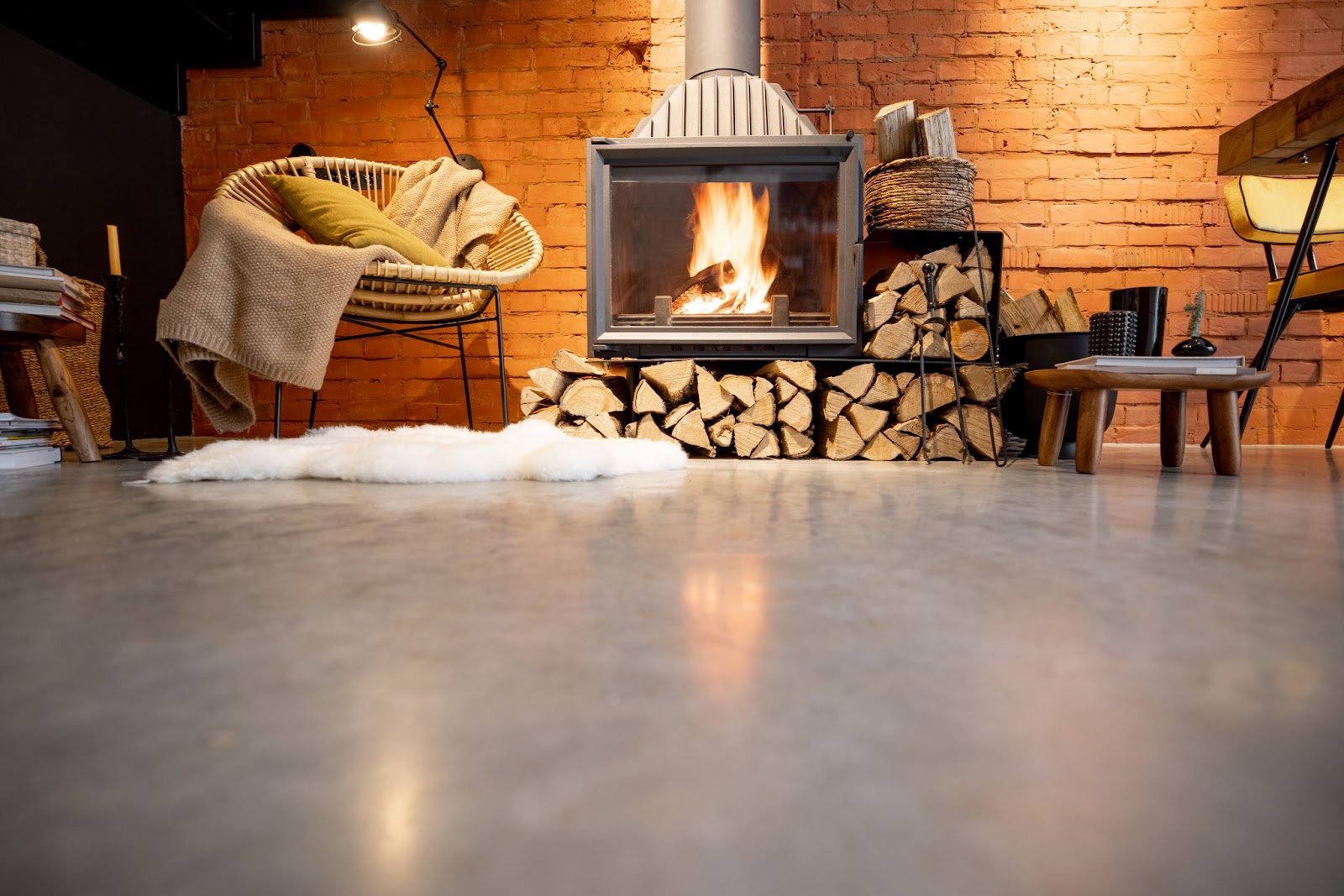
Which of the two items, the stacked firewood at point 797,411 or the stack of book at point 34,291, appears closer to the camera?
the stack of book at point 34,291

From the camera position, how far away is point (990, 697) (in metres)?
0.41

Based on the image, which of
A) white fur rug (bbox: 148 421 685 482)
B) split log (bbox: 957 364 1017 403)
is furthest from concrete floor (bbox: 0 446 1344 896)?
split log (bbox: 957 364 1017 403)

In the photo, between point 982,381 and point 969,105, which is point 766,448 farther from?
point 969,105

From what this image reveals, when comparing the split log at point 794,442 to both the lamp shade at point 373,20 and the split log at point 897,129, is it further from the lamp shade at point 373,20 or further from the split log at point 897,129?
the lamp shade at point 373,20

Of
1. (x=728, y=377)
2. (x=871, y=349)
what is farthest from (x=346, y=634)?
(x=871, y=349)

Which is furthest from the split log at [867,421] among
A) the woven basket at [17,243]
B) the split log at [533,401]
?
the woven basket at [17,243]

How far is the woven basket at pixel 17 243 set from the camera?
1.95 meters

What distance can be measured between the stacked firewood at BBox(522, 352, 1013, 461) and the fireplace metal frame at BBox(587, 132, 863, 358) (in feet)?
0.25

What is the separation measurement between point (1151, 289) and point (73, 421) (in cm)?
278

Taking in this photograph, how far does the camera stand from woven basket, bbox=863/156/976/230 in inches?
83.2

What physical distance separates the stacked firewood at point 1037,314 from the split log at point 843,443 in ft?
2.20

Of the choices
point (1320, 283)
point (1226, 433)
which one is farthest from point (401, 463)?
point (1320, 283)

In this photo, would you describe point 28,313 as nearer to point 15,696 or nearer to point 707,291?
point 707,291

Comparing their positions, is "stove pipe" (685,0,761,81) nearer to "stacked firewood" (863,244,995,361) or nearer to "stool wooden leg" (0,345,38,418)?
"stacked firewood" (863,244,995,361)
